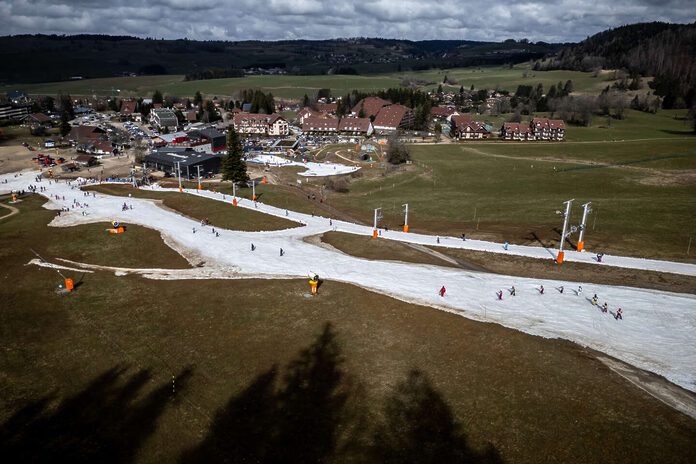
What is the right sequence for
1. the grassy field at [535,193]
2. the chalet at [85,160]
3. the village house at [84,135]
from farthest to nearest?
the village house at [84,135] < the chalet at [85,160] < the grassy field at [535,193]

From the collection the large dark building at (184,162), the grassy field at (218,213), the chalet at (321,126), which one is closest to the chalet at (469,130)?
the chalet at (321,126)

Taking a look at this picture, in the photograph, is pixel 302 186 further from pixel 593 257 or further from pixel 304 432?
pixel 304 432

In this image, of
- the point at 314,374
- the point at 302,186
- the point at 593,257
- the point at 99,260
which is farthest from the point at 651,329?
the point at 302,186

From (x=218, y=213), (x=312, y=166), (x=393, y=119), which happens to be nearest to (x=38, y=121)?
(x=312, y=166)

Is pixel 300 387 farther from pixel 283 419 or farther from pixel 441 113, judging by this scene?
pixel 441 113

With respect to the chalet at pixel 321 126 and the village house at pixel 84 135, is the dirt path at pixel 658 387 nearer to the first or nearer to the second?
the chalet at pixel 321 126

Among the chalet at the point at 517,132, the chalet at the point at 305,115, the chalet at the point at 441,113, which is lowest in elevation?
the chalet at the point at 517,132

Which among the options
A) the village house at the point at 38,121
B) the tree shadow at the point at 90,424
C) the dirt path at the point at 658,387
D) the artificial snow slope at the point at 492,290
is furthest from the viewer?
the village house at the point at 38,121

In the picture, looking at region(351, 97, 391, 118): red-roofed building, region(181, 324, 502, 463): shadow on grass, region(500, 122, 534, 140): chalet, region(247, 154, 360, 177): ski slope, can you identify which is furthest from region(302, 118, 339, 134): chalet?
region(181, 324, 502, 463): shadow on grass
